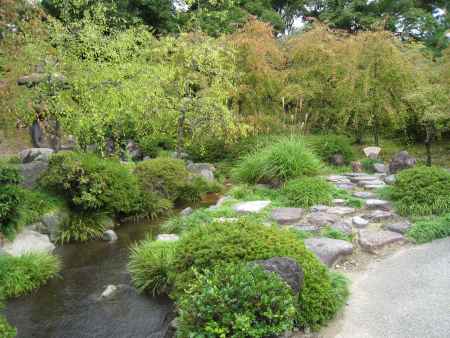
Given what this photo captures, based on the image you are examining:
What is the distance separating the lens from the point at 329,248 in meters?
4.83

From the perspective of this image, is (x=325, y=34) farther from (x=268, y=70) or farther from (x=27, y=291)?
(x=27, y=291)

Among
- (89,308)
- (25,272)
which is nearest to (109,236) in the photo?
(25,272)

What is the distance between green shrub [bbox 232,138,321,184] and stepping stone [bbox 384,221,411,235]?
8.07 ft

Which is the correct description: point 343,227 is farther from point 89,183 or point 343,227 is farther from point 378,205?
point 89,183

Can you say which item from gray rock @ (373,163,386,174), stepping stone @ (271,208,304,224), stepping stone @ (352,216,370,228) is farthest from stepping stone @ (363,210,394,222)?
gray rock @ (373,163,386,174)

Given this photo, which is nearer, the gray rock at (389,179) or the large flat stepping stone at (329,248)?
the large flat stepping stone at (329,248)

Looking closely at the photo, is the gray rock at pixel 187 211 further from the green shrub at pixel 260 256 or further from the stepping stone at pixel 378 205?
the green shrub at pixel 260 256

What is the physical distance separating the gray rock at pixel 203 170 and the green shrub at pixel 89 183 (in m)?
2.43

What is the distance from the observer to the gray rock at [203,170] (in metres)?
9.82

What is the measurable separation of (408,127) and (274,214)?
24.1 feet

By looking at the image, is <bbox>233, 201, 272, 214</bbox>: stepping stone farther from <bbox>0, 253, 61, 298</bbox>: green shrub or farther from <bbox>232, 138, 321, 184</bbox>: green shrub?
<bbox>0, 253, 61, 298</bbox>: green shrub

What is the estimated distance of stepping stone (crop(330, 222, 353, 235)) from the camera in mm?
5477

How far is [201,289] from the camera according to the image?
3.13 metres

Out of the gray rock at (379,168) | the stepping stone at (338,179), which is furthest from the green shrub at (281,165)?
the gray rock at (379,168)
